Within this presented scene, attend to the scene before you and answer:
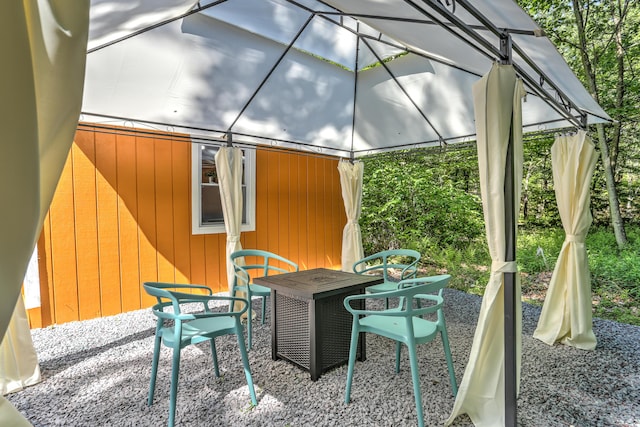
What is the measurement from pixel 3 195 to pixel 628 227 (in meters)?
8.66

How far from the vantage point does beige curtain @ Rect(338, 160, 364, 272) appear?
534cm

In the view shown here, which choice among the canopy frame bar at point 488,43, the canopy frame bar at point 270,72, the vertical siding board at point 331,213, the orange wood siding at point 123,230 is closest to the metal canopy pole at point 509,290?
the canopy frame bar at point 488,43

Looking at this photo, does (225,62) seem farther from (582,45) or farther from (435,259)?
(582,45)

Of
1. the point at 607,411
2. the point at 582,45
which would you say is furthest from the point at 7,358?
the point at 582,45

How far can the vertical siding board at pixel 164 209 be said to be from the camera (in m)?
4.44

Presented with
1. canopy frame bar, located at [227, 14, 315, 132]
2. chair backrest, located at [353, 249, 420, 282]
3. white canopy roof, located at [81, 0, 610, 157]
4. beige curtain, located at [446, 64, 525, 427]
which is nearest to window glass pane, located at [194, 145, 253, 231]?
white canopy roof, located at [81, 0, 610, 157]

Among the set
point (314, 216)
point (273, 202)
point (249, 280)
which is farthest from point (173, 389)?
point (314, 216)

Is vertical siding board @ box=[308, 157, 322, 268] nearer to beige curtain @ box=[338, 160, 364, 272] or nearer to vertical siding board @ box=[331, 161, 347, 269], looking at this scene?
vertical siding board @ box=[331, 161, 347, 269]

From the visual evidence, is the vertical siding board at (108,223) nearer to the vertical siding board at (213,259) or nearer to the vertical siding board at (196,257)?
the vertical siding board at (196,257)

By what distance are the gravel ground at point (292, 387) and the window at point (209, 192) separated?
1.79 meters

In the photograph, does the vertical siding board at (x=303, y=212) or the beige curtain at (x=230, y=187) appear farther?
the vertical siding board at (x=303, y=212)

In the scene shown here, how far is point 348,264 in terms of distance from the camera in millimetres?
5359

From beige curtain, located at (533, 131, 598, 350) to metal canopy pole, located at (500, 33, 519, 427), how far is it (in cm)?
181

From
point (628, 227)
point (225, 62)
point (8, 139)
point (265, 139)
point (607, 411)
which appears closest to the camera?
point (8, 139)
